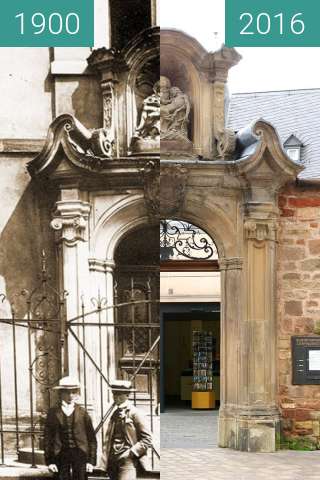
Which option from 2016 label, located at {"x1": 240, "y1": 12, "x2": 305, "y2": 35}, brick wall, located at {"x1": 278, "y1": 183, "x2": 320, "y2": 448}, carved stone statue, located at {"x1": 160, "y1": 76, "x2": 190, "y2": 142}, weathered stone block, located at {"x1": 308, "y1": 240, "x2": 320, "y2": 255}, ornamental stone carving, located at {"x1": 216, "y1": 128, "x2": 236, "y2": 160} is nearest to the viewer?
2016 label, located at {"x1": 240, "y1": 12, "x2": 305, "y2": 35}

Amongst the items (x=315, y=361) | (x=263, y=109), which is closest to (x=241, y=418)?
(x=315, y=361)

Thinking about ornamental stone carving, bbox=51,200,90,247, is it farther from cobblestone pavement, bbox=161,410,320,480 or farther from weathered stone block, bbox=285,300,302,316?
weathered stone block, bbox=285,300,302,316

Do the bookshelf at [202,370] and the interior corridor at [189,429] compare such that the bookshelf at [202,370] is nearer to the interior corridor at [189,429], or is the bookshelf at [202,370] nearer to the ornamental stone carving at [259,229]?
the interior corridor at [189,429]

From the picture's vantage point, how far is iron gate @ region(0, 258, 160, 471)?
133 inches

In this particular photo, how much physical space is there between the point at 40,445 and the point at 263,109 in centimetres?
269

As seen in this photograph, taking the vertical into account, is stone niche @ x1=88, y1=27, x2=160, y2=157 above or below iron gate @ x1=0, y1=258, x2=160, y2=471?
above

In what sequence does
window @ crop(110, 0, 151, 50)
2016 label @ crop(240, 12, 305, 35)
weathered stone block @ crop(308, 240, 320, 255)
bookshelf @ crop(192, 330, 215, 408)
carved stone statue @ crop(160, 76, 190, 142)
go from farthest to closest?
bookshelf @ crop(192, 330, 215, 408) → weathered stone block @ crop(308, 240, 320, 255) → carved stone statue @ crop(160, 76, 190, 142) → 2016 label @ crop(240, 12, 305, 35) → window @ crop(110, 0, 151, 50)

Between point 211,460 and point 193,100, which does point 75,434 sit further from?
point 193,100

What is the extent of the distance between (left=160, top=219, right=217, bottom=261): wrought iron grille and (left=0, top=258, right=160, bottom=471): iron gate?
276 centimetres

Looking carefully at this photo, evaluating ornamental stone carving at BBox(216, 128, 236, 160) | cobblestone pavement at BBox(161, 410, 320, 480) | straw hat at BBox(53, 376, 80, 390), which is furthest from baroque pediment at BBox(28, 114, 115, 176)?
ornamental stone carving at BBox(216, 128, 236, 160)

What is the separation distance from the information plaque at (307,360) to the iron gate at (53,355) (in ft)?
9.46

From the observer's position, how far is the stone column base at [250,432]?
6.06 meters

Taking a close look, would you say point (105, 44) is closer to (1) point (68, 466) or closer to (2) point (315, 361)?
(1) point (68, 466)

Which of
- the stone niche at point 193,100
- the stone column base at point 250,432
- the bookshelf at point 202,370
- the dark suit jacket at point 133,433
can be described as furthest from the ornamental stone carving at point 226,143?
the dark suit jacket at point 133,433
